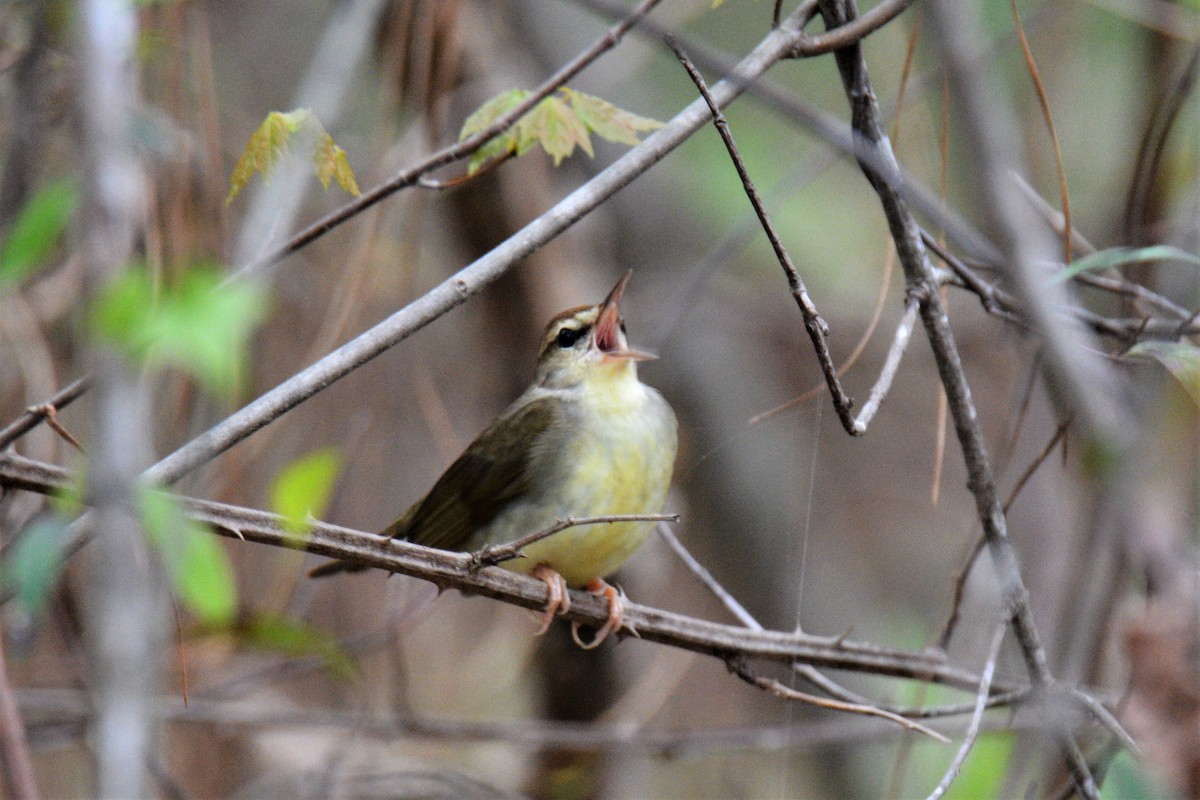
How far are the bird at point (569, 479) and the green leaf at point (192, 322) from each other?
2117 mm

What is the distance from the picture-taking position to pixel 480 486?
153 inches

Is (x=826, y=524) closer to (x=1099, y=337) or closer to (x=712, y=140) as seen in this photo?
(x=712, y=140)

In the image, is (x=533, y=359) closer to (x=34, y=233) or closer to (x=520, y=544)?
(x=520, y=544)

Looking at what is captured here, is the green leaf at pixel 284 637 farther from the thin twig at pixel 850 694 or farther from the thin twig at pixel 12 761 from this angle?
the thin twig at pixel 12 761

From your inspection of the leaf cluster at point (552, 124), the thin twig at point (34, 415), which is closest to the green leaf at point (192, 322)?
the thin twig at point (34, 415)

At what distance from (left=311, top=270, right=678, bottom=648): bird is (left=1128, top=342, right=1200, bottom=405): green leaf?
5.47ft

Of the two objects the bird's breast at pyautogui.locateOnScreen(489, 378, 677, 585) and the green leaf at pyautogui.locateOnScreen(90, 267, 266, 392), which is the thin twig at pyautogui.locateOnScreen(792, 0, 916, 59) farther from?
the bird's breast at pyautogui.locateOnScreen(489, 378, 677, 585)

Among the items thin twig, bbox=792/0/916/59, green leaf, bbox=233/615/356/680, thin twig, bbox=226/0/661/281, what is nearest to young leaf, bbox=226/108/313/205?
thin twig, bbox=226/0/661/281

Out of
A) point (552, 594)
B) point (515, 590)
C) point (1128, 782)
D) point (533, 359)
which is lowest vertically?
point (1128, 782)

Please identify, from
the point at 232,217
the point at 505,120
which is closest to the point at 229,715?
the point at 232,217

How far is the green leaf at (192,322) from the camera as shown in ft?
4.32

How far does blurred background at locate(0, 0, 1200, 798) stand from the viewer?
154 inches

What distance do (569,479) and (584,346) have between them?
0.62 meters

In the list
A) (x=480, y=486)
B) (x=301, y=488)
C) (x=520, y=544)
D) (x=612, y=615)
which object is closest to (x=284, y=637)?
(x=480, y=486)
